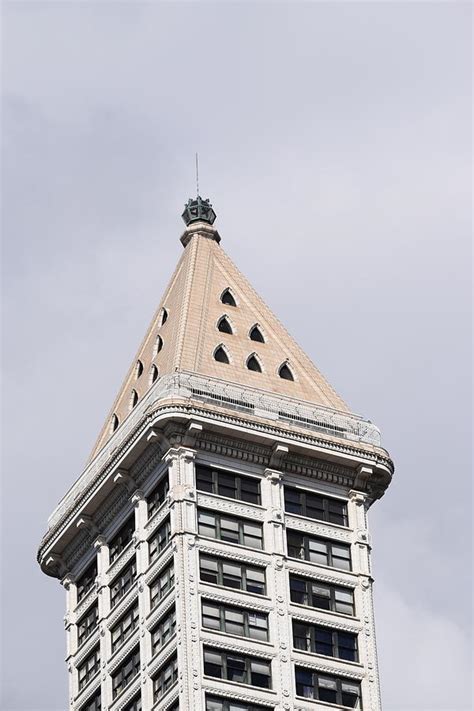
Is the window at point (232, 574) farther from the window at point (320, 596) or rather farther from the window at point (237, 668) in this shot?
the window at point (237, 668)

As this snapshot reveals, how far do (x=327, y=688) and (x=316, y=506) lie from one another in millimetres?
13501

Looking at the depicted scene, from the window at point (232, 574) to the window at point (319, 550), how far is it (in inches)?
132

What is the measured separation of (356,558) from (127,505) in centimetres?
1465

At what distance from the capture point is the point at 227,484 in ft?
584

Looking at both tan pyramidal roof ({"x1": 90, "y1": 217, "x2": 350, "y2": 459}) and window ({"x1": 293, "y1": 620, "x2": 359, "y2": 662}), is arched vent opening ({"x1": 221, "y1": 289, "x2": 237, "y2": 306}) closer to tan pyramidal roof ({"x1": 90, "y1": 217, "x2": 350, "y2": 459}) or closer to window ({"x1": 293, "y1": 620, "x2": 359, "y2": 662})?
tan pyramidal roof ({"x1": 90, "y1": 217, "x2": 350, "y2": 459})

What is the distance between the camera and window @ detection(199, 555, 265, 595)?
173 metres

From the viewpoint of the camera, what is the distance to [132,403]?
188750 millimetres

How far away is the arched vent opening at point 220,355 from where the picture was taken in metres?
186

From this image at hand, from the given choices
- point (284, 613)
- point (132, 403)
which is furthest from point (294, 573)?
point (132, 403)

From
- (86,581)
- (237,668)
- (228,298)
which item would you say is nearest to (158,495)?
(86,581)

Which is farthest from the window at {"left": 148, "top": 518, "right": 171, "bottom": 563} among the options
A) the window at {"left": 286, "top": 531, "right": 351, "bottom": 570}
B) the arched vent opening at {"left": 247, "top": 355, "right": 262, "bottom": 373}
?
the arched vent opening at {"left": 247, "top": 355, "right": 262, "bottom": 373}

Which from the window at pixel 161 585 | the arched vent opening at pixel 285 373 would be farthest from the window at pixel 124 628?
the arched vent opening at pixel 285 373

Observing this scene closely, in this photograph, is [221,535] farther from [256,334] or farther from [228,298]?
[228,298]

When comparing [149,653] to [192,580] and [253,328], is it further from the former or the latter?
[253,328]
